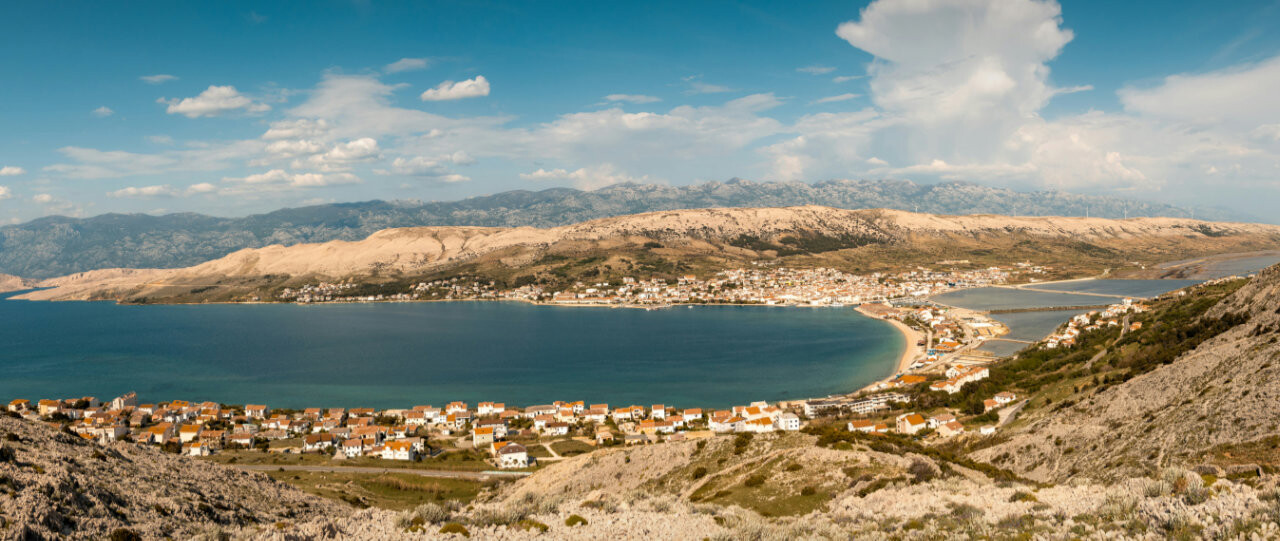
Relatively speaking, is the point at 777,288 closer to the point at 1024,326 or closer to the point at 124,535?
the point at 1024,326

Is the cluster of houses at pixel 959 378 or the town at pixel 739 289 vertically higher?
the town at pixel 739 289

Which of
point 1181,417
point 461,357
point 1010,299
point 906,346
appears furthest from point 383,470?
point 1010,299

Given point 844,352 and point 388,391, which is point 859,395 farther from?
point 388,391

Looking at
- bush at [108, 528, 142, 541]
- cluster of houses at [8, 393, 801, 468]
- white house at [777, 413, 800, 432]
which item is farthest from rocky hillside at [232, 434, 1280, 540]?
white house at [777, 413, 800, 432]

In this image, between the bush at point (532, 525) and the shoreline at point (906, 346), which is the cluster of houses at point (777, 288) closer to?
the shoreline at point (906, 346)

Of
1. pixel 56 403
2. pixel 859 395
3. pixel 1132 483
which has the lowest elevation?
pixel 859 395

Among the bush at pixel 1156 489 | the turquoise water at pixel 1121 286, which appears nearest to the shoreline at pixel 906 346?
the bush at pixel 1156 489

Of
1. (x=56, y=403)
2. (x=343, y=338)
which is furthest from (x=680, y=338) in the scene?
(x=56, y=403)

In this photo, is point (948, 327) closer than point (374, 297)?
Yes
